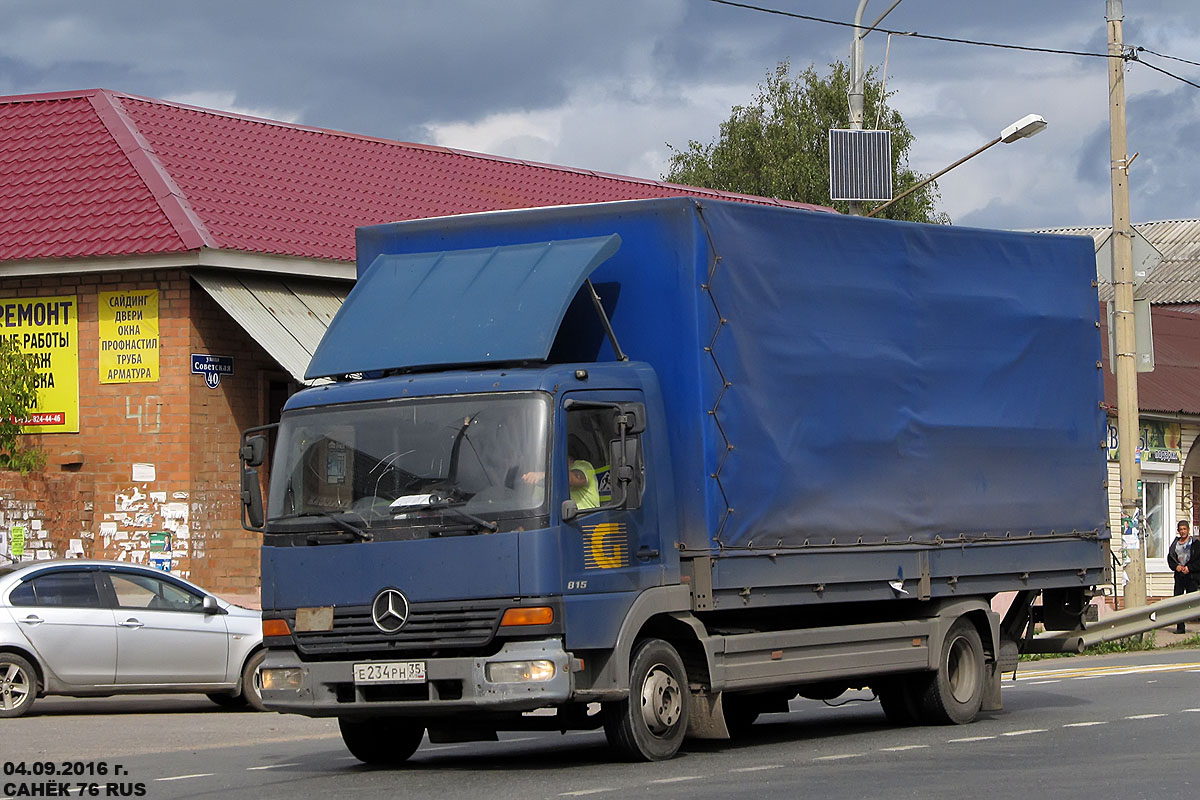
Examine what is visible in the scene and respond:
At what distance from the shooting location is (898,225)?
14.3 metres

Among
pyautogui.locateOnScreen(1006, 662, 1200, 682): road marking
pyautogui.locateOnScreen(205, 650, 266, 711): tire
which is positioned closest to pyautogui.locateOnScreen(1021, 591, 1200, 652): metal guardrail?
pyautogui.locateOnScreen(1006, 662, 1200, 682): road marking

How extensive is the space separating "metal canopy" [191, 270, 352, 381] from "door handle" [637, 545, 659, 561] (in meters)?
11.0

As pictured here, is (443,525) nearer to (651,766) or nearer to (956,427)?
(651,766)

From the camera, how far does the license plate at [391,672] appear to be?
11.3m

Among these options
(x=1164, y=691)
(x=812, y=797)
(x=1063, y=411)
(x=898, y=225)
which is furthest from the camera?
(x=1164, y=691)

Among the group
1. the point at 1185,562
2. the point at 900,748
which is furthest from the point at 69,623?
the point at 1185,562

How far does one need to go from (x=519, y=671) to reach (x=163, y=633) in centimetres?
755

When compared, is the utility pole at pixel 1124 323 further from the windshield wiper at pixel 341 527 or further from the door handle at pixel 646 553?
the windshield wiper at pixel 341 527

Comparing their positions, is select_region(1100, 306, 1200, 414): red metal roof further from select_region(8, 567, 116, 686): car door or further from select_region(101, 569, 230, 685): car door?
select_region(8, 567, 116, 686): car door

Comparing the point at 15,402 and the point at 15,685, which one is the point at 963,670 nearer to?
the point at 15,685

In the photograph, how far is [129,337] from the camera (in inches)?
937

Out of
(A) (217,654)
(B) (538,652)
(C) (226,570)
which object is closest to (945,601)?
(B) (538,652)

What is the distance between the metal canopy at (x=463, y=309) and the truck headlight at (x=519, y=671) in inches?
73.4

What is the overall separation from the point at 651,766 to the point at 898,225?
4750mm
